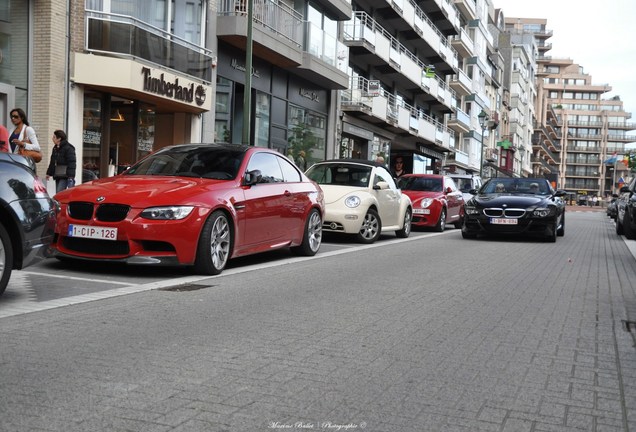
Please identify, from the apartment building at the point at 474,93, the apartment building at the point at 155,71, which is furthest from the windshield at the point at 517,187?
the apartment building at the point at 474,93

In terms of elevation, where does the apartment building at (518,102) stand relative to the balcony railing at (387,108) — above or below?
above

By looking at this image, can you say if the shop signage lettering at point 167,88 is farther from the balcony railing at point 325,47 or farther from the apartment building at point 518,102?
the apartment building at point 518,102

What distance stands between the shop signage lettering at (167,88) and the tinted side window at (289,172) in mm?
8147

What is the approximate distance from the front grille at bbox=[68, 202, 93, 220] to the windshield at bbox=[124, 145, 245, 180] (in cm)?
132

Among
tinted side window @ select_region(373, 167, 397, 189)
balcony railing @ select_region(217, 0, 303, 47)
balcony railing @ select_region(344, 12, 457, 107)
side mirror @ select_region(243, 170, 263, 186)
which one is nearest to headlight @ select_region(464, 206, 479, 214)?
tinted side window @ select_region(373, 167, 397, 189)

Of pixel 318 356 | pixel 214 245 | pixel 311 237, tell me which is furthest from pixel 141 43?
pixel 318 356

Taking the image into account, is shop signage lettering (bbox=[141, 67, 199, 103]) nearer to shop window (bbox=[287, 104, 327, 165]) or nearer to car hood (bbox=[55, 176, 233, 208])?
shop window (bbox=[287, 104, 327, 165])

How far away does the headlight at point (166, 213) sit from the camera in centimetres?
754

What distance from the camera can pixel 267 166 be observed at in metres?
9.69

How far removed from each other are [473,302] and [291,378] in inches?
133

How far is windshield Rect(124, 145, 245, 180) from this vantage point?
8859mm

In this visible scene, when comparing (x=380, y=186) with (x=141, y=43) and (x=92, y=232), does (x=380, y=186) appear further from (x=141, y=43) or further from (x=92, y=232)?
(x=141, y=43)

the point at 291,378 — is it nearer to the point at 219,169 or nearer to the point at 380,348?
the point at 380,348

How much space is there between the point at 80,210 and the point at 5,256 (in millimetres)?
2019
